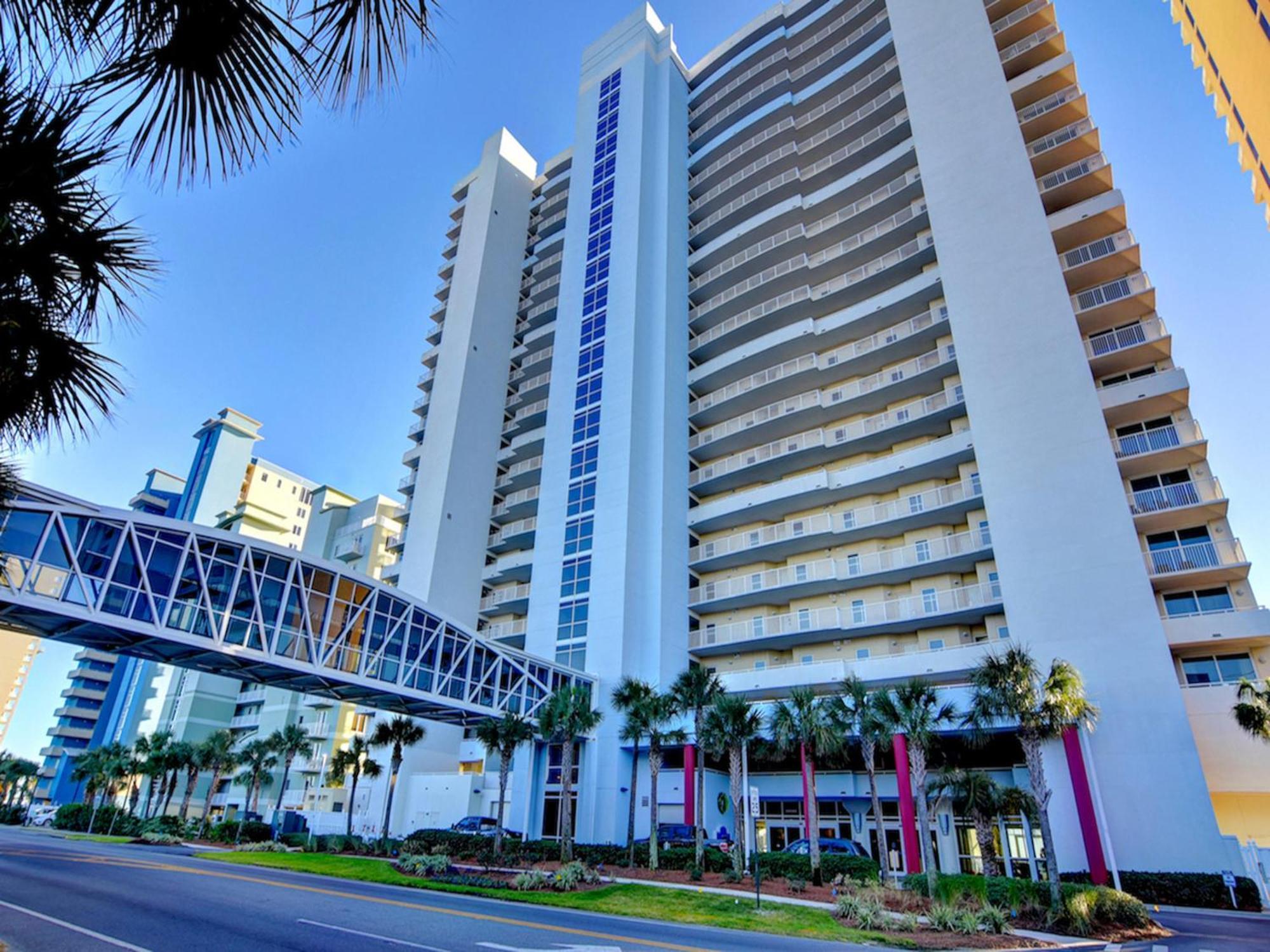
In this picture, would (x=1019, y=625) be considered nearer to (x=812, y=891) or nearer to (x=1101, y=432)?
(x=1101, y=432)

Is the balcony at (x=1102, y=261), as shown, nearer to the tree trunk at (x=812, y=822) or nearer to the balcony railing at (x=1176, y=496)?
the balcony railing at (x=1176, y=496)

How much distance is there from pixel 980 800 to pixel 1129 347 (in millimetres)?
21767

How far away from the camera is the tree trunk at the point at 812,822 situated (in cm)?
2412

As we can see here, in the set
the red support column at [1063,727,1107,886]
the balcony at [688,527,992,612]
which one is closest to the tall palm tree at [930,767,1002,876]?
the red support column at [1063,727,1107,886]

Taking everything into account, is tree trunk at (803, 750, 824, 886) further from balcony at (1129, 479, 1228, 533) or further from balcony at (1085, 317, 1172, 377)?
balcony at (1085, 317, 1172, 377)

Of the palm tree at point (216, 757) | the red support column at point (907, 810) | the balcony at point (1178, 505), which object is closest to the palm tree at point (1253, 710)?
the balcony at point (1178, 505)

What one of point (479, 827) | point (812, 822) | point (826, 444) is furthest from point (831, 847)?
point (826, 444)

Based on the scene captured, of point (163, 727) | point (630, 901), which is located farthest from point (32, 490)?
point (163, 727)

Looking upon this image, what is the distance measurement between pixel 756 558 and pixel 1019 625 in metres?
15.5

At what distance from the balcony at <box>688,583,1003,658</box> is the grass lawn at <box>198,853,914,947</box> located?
18107 millimetres

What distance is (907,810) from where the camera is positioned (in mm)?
26422

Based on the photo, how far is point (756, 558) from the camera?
1636 inches

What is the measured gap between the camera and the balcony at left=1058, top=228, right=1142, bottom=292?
33219 millimetres

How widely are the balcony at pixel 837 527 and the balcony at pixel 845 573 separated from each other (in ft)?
3.41
